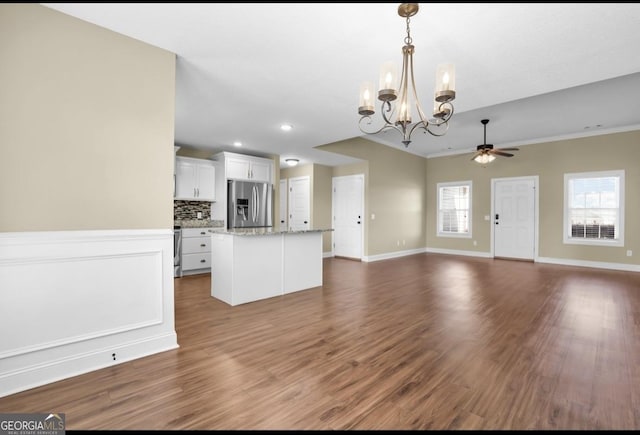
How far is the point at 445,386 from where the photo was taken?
1.95m

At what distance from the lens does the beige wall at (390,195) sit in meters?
7.16

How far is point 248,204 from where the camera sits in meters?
6.10

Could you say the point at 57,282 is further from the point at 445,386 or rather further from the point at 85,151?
the point at 445,386

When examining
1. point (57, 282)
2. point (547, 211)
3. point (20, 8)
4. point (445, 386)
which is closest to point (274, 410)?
point (445, 386)

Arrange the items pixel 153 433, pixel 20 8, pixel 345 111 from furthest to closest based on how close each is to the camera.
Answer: pixel 345 111 < pixel 20 8 < pixel 153 433

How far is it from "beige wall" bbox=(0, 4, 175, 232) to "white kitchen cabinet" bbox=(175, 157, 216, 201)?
3337 mm

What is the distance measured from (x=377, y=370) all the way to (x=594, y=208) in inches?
277

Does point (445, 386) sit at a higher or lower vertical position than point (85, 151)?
lower

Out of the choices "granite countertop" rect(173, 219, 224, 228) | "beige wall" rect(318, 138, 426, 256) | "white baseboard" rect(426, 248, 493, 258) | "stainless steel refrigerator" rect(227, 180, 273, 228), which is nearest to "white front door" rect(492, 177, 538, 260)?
"white baseboard" rect(426, 248, 493, 258)

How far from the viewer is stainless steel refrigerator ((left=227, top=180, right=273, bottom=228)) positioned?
588 centimetres

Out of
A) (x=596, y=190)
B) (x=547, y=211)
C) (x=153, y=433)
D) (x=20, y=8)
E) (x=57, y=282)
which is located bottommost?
(x=153, y=433)

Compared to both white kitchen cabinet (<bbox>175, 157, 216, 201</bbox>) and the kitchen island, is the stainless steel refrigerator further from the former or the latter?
the kitchen island

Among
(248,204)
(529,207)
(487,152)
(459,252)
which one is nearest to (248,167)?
(248,204)

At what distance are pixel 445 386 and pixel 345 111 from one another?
10.6ft
